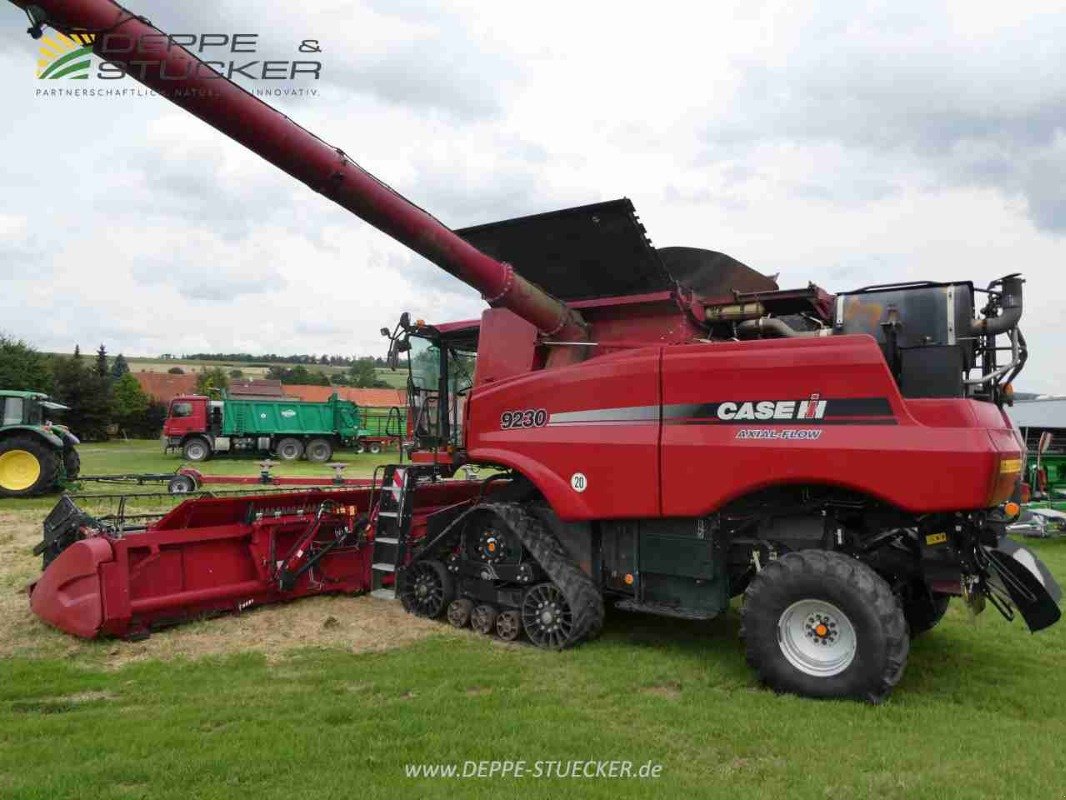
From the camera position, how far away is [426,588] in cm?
706

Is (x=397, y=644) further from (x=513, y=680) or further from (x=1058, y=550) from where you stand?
(x=1058, y=550)

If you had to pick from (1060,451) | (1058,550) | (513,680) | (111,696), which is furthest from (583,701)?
(1060,451)

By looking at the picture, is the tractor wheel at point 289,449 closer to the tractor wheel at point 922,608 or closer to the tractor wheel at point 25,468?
the tractor wheel at point 25,468

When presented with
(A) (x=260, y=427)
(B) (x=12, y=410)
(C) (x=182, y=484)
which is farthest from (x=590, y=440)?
(A) (x=260, y=427)

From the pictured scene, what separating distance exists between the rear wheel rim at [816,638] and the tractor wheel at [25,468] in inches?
635

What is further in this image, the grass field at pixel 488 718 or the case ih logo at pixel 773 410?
the case ih logo at pixel 773 410

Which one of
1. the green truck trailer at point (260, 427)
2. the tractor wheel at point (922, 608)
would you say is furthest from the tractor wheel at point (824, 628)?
the green truck trailer at point (260, 427)

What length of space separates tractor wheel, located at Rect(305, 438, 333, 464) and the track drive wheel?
988 inches

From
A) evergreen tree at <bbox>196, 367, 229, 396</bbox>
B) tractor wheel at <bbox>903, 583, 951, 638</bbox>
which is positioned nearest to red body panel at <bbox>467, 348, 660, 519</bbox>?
tractor wheel at <bbox>903, 583, 951, 638</bbox>

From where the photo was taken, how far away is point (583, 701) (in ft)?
16.3

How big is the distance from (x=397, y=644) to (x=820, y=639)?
3199 mm

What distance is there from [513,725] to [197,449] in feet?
90.7

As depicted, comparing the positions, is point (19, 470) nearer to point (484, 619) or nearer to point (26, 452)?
point (26, 452)

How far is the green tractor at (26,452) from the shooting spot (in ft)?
53.0
